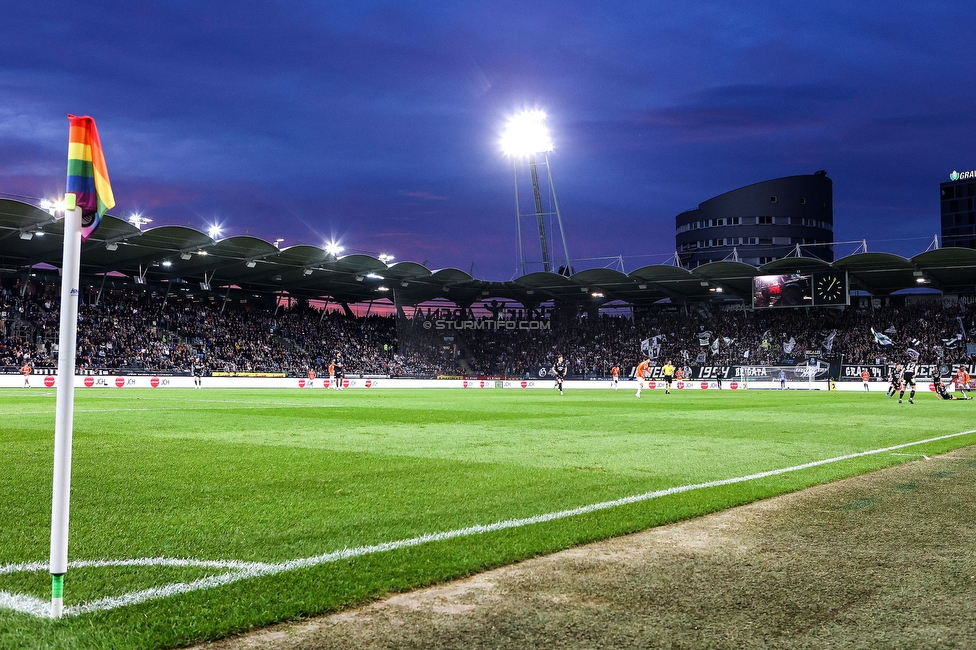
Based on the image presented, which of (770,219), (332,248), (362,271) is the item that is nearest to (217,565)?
(332,248)

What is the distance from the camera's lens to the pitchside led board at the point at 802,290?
54969 millimetres

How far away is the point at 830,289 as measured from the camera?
181ft

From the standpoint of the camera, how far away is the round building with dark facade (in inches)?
4473

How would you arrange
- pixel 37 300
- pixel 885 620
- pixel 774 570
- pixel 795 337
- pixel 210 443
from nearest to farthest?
pixel 885 620 → pixel 774 570 → pixel 210 443 → pixel 37 300 → pixel 795 337

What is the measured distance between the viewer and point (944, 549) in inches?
238

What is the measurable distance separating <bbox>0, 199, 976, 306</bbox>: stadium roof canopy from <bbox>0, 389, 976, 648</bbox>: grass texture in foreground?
32.8 m

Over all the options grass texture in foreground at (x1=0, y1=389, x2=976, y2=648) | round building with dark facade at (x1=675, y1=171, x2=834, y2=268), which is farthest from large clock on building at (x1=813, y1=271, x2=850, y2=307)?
round building with dark facade at (x1=675, y1=171, x2=834, y2=268)

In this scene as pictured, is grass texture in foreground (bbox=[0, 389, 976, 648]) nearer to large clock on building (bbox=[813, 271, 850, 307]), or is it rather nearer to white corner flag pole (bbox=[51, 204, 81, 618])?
white corner flag pole (bbox=[51, 204, 81, 618])

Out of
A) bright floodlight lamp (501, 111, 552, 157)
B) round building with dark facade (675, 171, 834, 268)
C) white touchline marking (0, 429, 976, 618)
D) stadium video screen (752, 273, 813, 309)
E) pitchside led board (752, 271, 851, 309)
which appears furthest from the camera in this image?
round building with dark facade (675, 171, 834, 268)

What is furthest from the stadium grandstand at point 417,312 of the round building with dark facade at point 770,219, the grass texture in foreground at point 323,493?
the round building with dark facade at point 770,219

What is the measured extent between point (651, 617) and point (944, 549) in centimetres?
313

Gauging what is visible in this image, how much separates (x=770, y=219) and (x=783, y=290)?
202 feet

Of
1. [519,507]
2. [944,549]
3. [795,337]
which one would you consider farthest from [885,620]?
[795,337]

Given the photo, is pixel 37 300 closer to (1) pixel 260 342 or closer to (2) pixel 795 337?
(1) pixel 260 342
